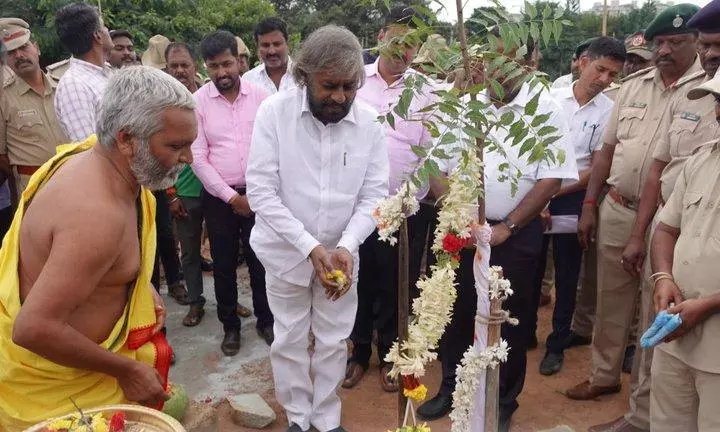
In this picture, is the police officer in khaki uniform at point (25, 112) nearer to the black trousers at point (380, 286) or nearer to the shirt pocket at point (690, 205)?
the black trousers at point (380, 286)

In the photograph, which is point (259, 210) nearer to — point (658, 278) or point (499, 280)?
point (499, 280)

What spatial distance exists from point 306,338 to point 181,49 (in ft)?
10.7

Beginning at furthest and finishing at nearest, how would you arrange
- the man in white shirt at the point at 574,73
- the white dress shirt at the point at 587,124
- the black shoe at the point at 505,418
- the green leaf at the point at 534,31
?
the man in white shirt at the point at 574,73, the white dress shirt at the point at 587,124, the black shoe at the point at 505,418, the green leaf at the point at 534,31

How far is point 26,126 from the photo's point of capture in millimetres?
4555

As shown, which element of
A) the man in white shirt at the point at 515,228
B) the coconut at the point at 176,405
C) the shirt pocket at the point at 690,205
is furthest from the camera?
the man in white shirt at the point at 515,228

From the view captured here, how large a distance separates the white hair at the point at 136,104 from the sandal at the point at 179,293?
3.66 m

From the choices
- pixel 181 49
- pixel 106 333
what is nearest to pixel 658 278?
pixel 106 333

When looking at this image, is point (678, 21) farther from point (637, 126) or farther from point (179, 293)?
point (179, 293)

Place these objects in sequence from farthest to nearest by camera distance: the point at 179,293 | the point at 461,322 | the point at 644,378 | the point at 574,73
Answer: the point at 574,73
the point at 179,293
the point at 461,322
the point at 644,378

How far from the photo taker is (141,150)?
1.99 metres

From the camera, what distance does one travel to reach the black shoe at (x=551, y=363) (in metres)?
4.36

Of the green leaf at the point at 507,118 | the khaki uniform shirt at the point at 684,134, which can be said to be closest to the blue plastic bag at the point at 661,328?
the khaki uniform shirt at the point at 684,134

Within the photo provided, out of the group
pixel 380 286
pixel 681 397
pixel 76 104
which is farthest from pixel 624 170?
pixel 76 104

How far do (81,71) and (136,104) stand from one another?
2511mm
